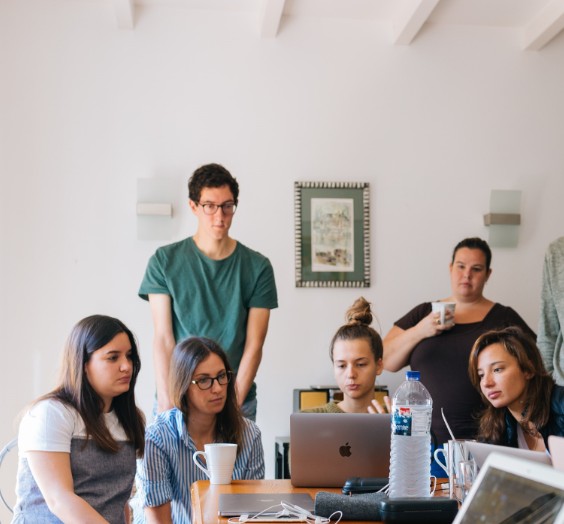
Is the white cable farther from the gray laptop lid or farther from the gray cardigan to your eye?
the gray cardigan

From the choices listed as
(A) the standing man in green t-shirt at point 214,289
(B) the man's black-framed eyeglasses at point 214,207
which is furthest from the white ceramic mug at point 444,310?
(B) the man's black-framed eyeglasses at point 214,207

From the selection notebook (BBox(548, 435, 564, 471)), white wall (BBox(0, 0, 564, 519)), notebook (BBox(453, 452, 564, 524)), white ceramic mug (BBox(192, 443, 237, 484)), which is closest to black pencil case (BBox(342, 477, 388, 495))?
white ceramic mug (BBox(192, 443, 237, 484))

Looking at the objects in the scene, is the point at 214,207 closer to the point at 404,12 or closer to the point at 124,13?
the point at 124,13

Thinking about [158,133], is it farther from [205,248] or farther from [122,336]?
[122,336]

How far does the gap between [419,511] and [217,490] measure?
604 mm

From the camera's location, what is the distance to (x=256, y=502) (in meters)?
1.67

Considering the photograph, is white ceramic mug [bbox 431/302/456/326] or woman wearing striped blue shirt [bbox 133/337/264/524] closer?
woman wearing striped blue shirt [bbox 133/337/264/524]

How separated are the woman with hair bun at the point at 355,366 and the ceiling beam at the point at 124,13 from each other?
6.61 ft

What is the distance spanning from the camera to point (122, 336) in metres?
A: 2.23

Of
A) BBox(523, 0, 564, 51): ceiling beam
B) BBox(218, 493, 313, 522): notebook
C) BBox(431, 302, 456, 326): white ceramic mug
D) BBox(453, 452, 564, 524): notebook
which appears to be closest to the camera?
BBox(453, 452, 564, 524): notebook

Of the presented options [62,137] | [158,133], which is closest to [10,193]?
[62,137]

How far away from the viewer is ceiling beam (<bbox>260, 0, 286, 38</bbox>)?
3984 millimetres

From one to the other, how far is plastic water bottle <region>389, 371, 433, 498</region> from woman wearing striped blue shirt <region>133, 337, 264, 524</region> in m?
0.63

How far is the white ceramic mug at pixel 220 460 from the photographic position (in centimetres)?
196
